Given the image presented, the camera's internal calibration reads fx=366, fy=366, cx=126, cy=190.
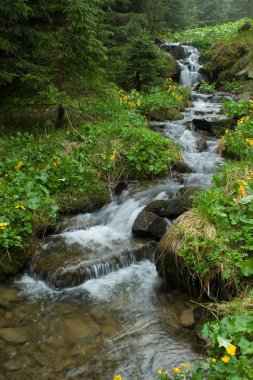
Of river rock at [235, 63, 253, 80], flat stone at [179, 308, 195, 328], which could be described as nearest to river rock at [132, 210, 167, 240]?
flat stone at [179, 308, 195, 328]

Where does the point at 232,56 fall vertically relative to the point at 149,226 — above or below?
above

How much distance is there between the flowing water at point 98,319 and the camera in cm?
372

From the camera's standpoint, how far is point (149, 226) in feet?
19.6

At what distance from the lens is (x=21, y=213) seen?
5574 millimetres

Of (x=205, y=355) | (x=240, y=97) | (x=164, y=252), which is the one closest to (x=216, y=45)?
(x=240, y=97)

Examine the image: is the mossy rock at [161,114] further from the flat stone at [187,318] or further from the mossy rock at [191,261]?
the flat stone at [187,318]

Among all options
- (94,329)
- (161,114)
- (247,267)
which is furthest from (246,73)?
(94,329)

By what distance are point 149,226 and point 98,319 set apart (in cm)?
195

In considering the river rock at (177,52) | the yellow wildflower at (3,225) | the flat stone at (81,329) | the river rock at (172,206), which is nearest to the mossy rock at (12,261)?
the yellow wildflower at (3,225)

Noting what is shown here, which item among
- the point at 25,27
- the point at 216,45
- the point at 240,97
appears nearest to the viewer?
the point at 25,27

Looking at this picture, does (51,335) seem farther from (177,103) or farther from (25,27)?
(177,103)

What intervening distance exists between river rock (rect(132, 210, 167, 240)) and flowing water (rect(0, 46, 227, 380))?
29 cm

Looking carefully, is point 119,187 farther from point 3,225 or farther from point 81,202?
point 3,225

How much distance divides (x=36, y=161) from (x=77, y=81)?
2.35 metres
